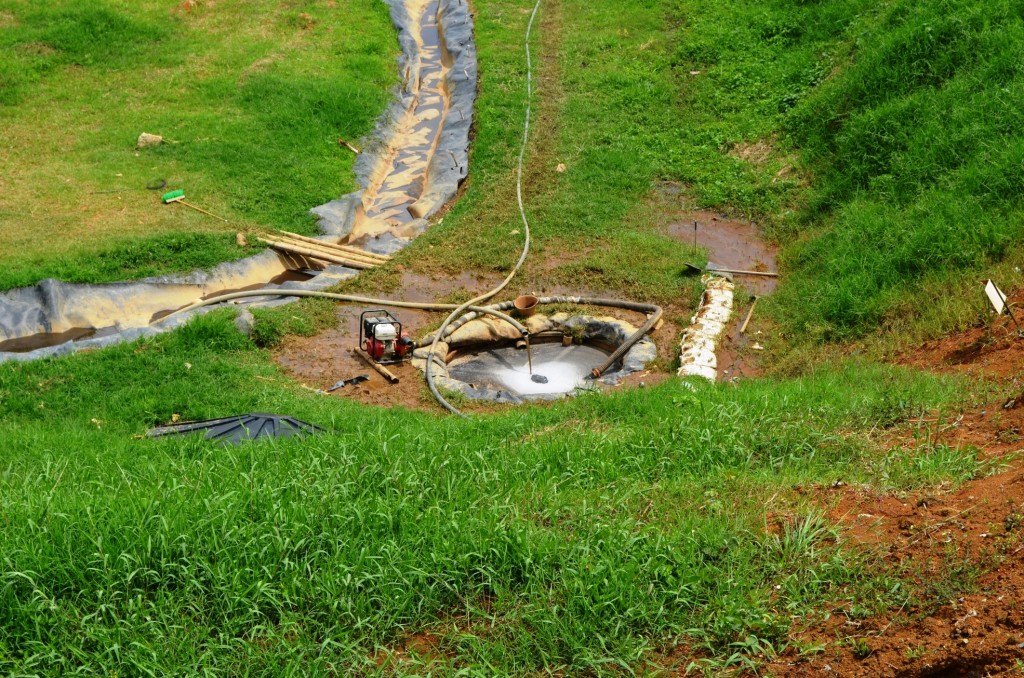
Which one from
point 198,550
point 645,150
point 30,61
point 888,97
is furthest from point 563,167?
point 198,550

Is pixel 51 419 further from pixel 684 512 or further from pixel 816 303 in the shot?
pixel 816 303

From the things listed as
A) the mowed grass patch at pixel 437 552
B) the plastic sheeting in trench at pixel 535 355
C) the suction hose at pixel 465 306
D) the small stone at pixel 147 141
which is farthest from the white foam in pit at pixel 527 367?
the small stone at pixel 147 141

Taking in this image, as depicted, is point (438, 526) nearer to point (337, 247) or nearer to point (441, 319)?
point (441, 319)

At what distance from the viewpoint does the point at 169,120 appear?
15.3m

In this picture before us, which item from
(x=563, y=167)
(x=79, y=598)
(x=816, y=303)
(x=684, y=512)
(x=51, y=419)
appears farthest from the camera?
(x=563, y=167)

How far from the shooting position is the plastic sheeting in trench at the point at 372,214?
1073 centimetres

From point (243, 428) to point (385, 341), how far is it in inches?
120

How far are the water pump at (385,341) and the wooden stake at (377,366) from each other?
48mm

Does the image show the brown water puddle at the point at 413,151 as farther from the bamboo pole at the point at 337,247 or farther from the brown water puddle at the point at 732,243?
the brown water puddle at the point at 732,243

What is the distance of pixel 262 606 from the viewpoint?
4.40 m

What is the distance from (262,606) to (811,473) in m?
3.29

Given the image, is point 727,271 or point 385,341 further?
point 727,271

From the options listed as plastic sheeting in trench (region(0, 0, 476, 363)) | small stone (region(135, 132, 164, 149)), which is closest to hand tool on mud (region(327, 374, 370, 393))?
plastic sheeting in trench (region(0, 0, 476, 363))

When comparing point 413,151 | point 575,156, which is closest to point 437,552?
point 575,156
